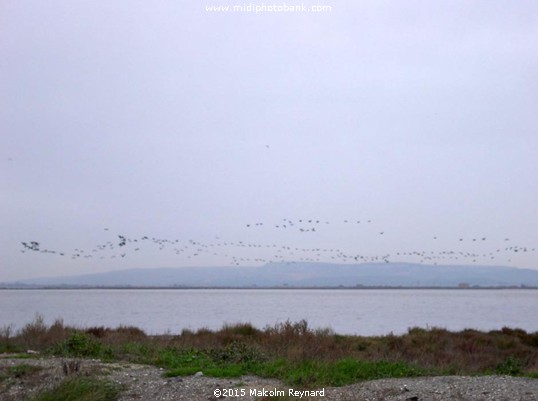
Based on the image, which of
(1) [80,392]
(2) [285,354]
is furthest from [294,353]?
(1) [80,392]

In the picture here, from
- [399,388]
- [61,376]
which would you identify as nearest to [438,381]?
[399,388]

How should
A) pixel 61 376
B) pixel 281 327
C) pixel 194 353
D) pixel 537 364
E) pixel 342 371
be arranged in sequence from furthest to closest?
pixel 281 327, pixel 537 364, pixel 194 353, pixel 342 371, pixel 61 376

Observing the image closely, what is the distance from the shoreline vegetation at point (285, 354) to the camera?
13.7 meters

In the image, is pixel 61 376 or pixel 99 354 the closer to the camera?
pixel 61 376

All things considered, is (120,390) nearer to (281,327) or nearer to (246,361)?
(246,361)

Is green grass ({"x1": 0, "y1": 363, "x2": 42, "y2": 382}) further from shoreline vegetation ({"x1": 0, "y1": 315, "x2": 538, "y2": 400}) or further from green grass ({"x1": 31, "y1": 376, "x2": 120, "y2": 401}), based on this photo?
green grass ({"x1": 31, "y1": 376, "x2": 120, "y2": 401})

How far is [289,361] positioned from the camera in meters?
14.7

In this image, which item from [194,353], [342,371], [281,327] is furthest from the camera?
[281,327]

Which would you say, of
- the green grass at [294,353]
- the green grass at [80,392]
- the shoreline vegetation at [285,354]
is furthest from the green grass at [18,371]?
the green grass at [294,353]

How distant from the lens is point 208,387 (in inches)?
489

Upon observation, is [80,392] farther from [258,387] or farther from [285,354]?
[285,354]

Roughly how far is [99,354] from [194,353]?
2.11 meters

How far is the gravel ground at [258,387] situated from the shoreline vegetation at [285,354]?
0.33 meters

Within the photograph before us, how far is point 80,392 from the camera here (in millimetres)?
11625
